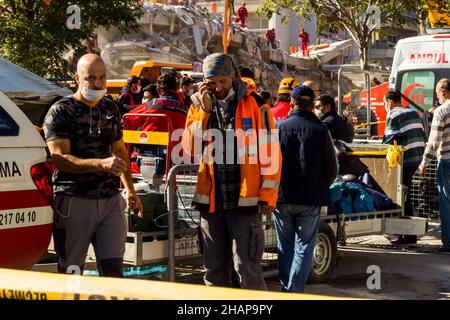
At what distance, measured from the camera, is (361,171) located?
35.7 ft

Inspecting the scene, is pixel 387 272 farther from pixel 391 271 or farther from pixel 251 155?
pixel 251 155

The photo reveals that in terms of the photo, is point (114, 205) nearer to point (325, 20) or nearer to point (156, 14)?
point (325, 20)

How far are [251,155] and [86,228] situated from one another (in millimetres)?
1143

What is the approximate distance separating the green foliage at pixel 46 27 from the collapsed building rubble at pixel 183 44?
17.1m

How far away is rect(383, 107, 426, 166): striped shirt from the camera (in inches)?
456

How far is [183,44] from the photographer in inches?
1550

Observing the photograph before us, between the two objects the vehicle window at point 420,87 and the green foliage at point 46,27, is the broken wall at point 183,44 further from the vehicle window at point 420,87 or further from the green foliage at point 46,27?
the vehicle window at point 420,87

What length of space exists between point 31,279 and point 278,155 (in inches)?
123

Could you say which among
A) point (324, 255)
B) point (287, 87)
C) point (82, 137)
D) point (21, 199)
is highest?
point (287, 87)

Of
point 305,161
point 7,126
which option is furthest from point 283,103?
point 7,126

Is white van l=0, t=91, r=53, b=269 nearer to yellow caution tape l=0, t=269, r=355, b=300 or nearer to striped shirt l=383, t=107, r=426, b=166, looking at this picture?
yellow caution tape l=0, t=269, r=355, b=300

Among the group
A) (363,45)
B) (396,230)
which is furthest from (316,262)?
(363,45)

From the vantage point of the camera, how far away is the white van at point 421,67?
1648 cm

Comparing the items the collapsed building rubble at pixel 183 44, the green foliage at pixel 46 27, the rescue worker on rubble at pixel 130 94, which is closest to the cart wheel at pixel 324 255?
the rescue worker on rubble at pixel 130 94
